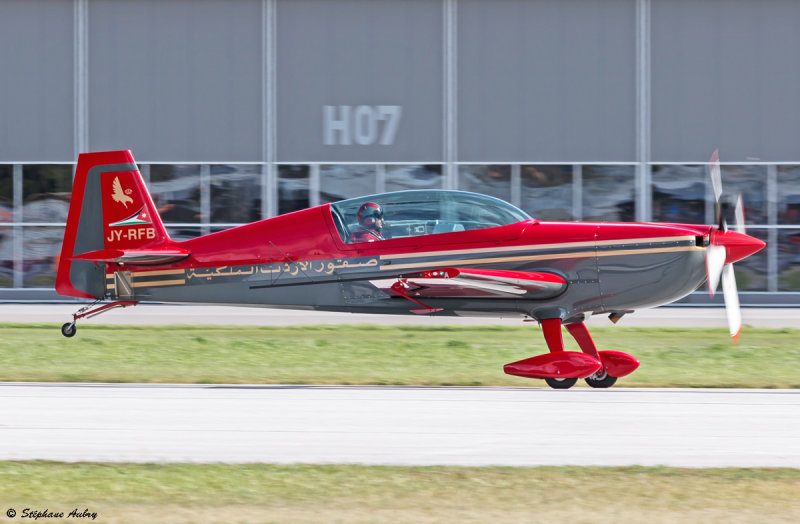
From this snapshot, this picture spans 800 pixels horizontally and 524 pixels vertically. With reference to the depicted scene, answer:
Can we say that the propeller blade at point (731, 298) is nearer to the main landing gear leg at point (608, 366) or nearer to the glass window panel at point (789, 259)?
the main landing gear leg at point (608, 366)

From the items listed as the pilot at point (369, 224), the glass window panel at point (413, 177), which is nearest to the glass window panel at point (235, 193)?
the glass window panel at point (413, 177)

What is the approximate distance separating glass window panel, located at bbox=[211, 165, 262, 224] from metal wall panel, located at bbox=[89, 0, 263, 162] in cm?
32

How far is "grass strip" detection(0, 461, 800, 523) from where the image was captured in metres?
5.93

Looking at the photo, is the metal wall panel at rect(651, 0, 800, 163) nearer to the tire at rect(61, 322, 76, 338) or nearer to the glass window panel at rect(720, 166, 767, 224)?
the glass window panel at rect(720, 166, 767, 224)

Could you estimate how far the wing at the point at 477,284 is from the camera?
1118cm

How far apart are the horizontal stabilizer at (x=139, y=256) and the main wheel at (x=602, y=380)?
4970mm

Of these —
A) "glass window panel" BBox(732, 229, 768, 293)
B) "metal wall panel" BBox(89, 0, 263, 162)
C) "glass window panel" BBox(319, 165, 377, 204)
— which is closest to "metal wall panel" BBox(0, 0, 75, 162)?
"metal wall panel" BBox(89, 0, 263, 162)

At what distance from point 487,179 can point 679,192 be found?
15.4ft

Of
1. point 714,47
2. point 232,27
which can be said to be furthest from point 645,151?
point 232,27

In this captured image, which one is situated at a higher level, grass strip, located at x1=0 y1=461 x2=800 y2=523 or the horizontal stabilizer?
the horizontal stabilizer

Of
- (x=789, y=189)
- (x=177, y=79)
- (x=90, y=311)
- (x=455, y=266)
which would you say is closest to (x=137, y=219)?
(x=90, y=311)

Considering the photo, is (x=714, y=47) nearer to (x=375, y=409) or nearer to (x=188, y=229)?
(x=188, y=229)

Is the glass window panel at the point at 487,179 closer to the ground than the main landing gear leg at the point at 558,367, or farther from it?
farther from it

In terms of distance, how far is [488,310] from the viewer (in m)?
12.0
